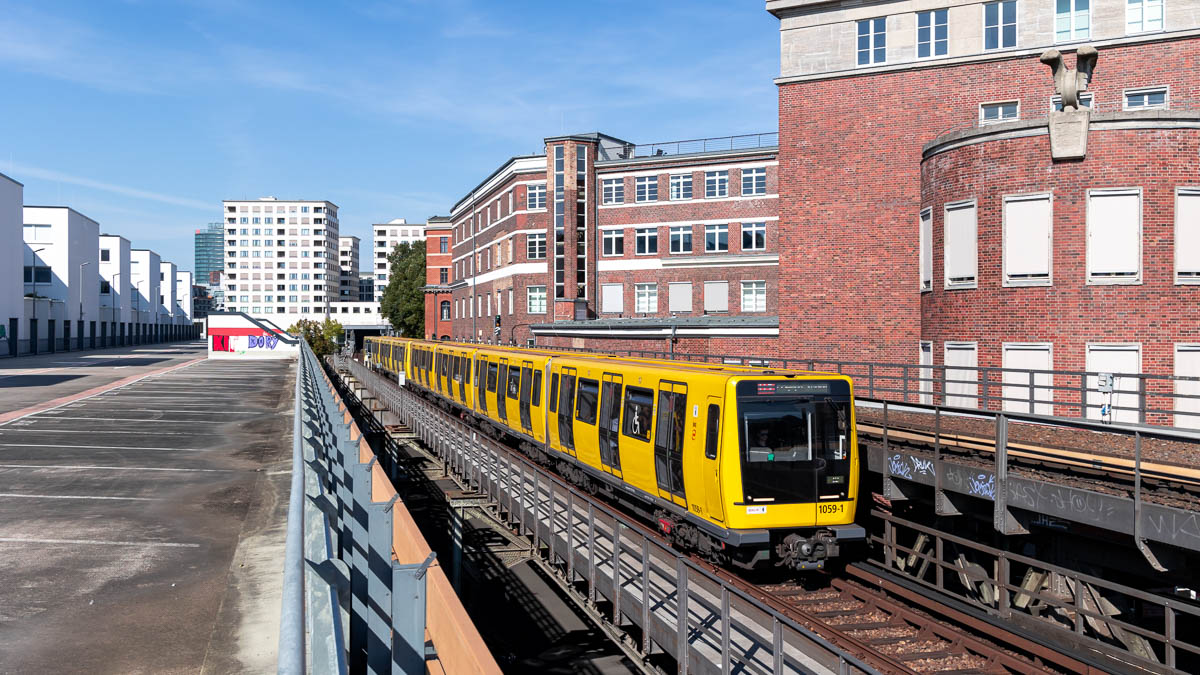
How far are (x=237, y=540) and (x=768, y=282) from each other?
4211 cm

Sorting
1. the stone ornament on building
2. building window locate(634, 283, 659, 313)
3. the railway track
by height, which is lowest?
the railway track

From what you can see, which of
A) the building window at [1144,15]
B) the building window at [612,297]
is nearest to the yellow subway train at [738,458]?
the building window at [1144,15]

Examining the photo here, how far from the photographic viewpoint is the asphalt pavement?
8.76 meters

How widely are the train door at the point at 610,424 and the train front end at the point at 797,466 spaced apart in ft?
13.6

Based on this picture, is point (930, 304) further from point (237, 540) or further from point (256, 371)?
point (256, 371)

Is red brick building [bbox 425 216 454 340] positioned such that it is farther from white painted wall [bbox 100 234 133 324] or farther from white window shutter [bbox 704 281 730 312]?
white painted wall [bbox 100 234 133 324]

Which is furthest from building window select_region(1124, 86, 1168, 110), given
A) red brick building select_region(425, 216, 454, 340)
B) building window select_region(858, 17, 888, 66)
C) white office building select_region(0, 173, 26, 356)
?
white office building select_region(0, 173, 26, 356)

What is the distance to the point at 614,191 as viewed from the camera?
56.9m

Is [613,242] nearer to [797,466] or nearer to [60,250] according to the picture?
[797,466]

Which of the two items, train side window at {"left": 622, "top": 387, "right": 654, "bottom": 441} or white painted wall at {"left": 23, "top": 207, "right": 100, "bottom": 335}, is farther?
white painted wall at {"left": 23, "top": 207, "right": 100, "bottom": 335}

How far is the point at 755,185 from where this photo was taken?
174 feet

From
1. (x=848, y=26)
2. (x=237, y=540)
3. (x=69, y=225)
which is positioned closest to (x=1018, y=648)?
(x=237, y=540)

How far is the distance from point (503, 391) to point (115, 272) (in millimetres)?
121457

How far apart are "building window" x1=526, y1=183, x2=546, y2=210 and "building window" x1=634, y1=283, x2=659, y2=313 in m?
9.32
